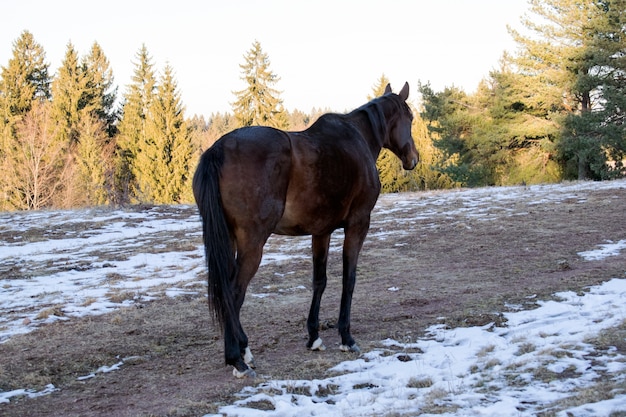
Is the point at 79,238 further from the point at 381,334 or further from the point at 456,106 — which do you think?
the point at 456,106

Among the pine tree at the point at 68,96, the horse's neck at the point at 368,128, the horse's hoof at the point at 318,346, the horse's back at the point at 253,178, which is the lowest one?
the horse's hoof at the point at 318,346

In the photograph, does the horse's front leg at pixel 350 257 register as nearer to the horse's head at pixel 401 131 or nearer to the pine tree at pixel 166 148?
the horse's head at pixel 401 131

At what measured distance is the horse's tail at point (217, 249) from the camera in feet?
13.1

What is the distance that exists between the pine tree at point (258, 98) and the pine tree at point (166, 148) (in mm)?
4569

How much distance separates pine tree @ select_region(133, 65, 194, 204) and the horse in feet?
105

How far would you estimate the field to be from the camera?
3.44 m

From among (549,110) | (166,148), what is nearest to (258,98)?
(166,148)

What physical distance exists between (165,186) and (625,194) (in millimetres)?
28243

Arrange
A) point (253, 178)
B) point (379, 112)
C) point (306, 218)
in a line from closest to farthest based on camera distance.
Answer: point (253, 178), point (306, 218), point (379, 112)

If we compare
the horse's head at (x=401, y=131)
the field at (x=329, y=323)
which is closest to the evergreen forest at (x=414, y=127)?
the field at (x=329, y=323)

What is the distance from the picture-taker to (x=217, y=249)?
401 centimetres

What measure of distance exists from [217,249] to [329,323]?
1877mm

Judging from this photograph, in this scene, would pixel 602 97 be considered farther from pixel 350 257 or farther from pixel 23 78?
pixel 23 78

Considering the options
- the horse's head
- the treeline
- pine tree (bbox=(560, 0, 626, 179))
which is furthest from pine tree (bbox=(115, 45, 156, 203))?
the horse's head
